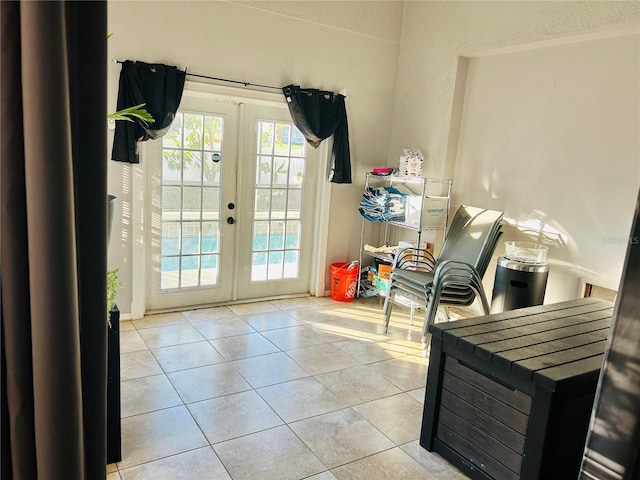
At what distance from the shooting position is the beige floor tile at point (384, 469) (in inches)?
91.5

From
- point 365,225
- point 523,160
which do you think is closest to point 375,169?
point 365,225

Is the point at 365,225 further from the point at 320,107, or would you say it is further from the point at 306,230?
the point at 320,107

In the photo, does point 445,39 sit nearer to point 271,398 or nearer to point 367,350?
point 367,350

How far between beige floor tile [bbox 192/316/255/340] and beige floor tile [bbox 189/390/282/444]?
1.02 m

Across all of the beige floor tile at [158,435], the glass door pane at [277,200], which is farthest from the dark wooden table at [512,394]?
the glass door pane at [277,200]

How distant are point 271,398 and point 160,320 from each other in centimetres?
164

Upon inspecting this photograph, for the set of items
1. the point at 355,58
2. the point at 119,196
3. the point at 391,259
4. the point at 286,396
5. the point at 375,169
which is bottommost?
the point at 286,396

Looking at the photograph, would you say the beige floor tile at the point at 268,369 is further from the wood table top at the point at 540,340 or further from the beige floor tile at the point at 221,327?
the wood table top at the point at 540,340

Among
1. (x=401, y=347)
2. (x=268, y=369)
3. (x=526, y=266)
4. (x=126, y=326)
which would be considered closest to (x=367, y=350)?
(x=401, y=347)

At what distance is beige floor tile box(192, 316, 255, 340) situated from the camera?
3963 millimetres

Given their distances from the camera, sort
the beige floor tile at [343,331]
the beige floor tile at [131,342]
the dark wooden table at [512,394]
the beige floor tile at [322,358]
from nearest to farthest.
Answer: the dark wooden table at [512,394] → the beige floor tile at [322,358] → the beige floor tile at [131,342] → the beige floor tile at [343,331]

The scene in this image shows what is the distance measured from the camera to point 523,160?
412cm

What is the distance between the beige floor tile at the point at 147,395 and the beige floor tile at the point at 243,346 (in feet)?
1.85

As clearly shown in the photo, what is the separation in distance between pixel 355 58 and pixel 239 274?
2416 millimetres
